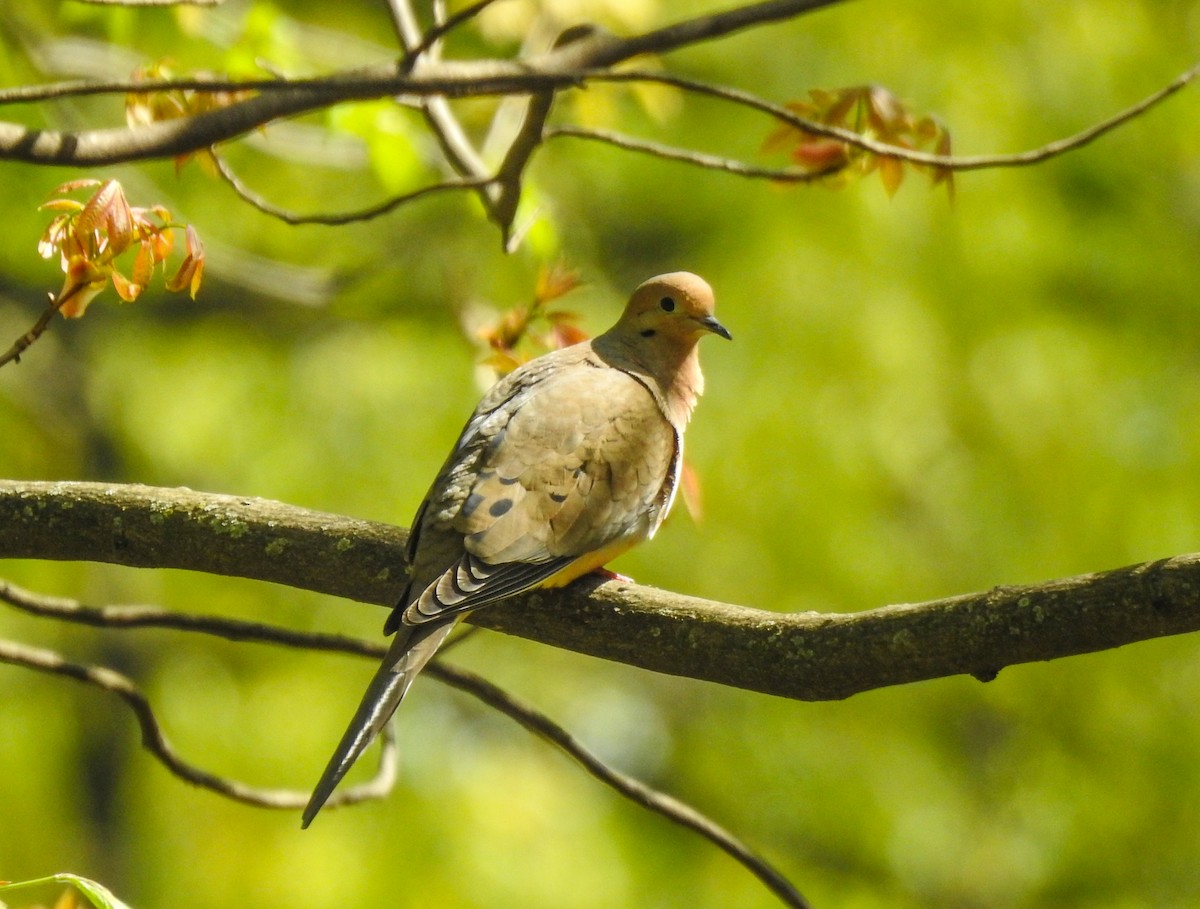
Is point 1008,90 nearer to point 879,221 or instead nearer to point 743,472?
point 879,221

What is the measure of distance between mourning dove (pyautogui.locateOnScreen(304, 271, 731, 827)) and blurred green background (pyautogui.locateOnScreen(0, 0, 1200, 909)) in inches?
72.9

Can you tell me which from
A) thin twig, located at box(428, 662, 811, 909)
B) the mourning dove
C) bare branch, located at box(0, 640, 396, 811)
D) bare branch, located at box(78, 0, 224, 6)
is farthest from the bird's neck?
bare branch, located at box(78, 0, 224, 6)

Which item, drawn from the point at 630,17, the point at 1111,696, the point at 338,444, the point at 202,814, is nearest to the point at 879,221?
the point at 630,17

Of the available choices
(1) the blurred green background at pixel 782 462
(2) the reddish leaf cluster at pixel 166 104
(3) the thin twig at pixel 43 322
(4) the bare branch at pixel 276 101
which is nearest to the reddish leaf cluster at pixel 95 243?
(3) the thin twig at pixel 43 322

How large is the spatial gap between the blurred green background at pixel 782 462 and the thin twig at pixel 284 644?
2686mm

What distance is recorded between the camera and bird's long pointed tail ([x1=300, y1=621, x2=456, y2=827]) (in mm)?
2605

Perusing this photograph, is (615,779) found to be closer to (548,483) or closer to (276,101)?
(548,483)

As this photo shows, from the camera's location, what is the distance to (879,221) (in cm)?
688

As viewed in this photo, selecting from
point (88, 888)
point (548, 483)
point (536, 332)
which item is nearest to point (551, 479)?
point (548, 483)

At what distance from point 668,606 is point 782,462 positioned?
164 inches

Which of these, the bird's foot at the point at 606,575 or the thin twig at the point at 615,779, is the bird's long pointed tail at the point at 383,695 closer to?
the thin twig at the point at 615,779

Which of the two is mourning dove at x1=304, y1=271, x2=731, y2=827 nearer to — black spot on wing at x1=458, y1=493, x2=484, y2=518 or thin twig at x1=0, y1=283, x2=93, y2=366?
black spot on wing at x1=458, y1=493, x2=484, y2=518

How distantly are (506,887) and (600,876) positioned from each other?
63 cm

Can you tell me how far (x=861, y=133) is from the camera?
336cm
